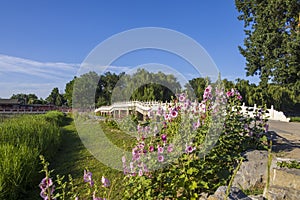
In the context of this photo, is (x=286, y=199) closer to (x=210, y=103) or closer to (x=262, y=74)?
(x=210, y=103)

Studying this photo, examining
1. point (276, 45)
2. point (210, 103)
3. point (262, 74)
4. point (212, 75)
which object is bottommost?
point (210, 103)

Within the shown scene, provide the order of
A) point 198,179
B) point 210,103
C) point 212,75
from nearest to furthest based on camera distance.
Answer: point 198,179 → point 210,103 → point 212,75

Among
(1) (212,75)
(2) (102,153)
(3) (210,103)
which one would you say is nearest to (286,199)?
(3) (210,103)

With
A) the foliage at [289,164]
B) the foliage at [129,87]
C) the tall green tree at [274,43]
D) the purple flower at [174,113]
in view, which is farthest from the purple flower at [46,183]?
the tall green tree at [274,43]

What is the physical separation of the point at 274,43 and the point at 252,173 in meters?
14.2

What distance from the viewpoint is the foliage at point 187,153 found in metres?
2.64

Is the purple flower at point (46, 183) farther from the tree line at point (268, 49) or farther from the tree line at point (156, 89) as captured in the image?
the tree line at point (268, 49)

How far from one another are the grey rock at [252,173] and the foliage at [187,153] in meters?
0.15

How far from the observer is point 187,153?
2764 mm

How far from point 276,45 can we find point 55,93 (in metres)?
84.5

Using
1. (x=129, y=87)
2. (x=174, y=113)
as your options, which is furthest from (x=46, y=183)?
(x=129, y=87)

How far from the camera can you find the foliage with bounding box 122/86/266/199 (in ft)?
8.66

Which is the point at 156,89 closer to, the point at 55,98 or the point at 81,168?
the point at 81,168

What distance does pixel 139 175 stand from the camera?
2.57m
